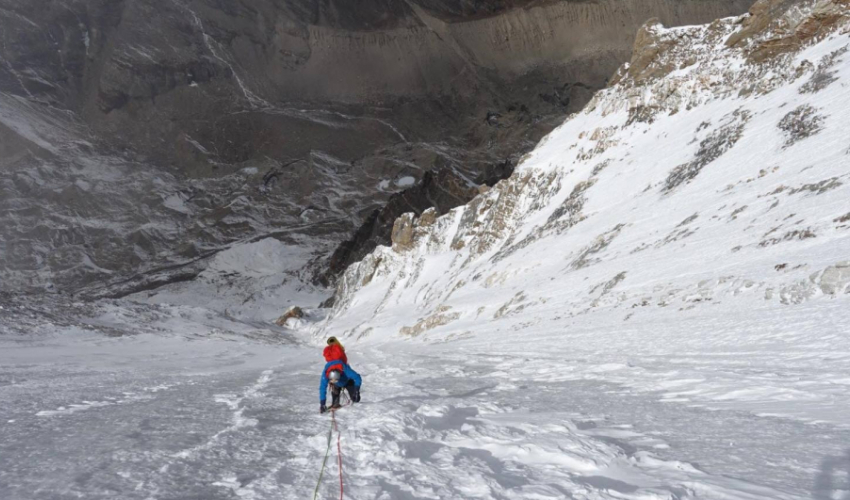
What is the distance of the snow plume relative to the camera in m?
10.4

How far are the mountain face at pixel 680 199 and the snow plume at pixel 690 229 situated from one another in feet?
0.33

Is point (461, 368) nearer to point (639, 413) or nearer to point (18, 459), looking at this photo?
point (639, 413)

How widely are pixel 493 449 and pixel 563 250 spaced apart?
83.8 ft

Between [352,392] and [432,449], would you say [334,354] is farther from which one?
[432,449]

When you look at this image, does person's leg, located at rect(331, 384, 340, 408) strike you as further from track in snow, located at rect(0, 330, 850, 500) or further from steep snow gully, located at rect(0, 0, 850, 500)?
steep snow gully, located at rect(0, 0, 850, 500)

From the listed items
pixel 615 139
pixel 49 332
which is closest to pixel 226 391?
pixel 615 139

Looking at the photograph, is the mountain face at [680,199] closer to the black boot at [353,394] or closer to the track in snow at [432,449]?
the track in snow at [432,449]

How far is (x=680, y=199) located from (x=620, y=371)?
60.5 feet

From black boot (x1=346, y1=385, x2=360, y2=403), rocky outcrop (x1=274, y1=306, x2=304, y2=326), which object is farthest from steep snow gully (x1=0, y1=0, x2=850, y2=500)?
rocky outcrop (x1=274, y1=306, x2=304, y2=326)

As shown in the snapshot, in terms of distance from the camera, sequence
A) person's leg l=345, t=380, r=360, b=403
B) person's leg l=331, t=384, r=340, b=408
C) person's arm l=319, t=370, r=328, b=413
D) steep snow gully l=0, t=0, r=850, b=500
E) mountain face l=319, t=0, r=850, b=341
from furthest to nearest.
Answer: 1. mountain face l=319, t=0, r=850, b=341
2. person's leg l=345, t=380, r=360, b=403
3. person's leg l=331, t=384, r=340, b=408
4. person's arm l=319, t=370, r=328, b=413
5. steep snow gully l=0, t=0, r=850, b=500

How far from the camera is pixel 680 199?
25.8 meters

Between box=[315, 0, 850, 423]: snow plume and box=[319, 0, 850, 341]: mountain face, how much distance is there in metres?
0.10

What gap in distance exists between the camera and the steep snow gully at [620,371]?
4.75 metres

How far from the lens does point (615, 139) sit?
40125 millimetres
